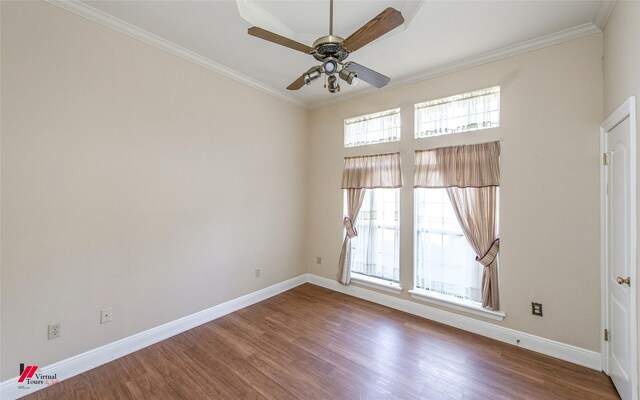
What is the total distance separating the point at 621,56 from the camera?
186cm

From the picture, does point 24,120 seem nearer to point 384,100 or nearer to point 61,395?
point 61,395

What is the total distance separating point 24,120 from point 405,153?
3.67 meters

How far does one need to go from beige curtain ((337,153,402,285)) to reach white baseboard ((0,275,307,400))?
138cm

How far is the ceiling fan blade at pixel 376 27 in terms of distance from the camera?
1380 mm

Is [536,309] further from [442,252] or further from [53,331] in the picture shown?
[53,331]

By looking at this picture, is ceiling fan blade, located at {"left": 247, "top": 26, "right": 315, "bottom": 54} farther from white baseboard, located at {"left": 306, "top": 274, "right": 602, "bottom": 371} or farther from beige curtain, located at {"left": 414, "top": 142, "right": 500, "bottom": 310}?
white baseboard, located at {"left": 306, "top": 274, "right": 602, "bottom": 371}

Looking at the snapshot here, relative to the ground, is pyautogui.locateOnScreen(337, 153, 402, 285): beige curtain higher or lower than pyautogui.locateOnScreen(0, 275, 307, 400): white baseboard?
higher

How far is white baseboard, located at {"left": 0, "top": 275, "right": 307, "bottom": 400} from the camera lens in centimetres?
187

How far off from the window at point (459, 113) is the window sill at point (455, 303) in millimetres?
1987

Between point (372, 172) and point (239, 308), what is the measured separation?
8.59ft

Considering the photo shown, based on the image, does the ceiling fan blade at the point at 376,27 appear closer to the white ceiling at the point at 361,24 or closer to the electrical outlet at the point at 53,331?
the white ceiling at the point at 361,24

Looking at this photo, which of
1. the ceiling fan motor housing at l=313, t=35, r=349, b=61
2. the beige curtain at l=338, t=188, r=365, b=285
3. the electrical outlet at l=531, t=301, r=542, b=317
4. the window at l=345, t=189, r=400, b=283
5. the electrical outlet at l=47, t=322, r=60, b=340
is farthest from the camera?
the beige curtain at l=338, t=188, r=365, b=285

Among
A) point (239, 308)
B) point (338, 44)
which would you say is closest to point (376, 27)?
point (338, 44)

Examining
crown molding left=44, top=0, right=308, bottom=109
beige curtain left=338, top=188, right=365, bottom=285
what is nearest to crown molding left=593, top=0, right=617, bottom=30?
beige curtain left=338, top=188, right=365, bottom=285
